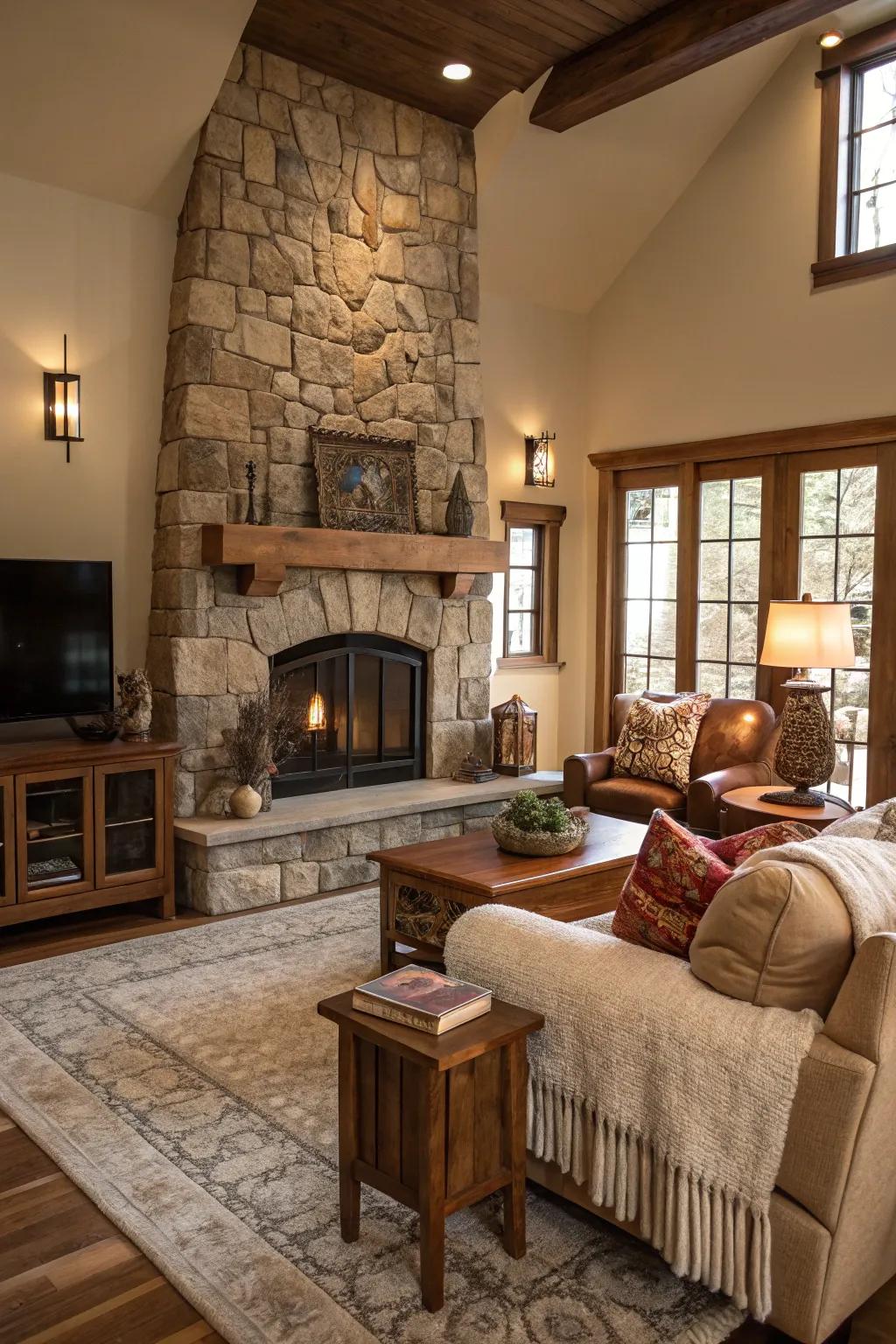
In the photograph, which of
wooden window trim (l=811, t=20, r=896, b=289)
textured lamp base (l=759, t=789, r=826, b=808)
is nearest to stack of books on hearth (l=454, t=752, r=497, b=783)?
textured lamp base (l=759, t=789, r=826, b=808)

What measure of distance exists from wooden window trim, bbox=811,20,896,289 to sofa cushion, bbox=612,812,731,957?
4.27 m

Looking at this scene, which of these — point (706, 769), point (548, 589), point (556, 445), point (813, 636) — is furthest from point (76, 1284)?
point (556, 445)

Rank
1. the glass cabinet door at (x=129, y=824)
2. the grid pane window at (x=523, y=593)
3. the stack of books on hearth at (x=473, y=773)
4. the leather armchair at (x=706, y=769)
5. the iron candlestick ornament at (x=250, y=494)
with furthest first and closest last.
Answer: the grid pane window at (x=523, y=593) → the stack of books on hearth at (x=473, y=773) → the leather armchair at (x=706, y=769) → the iron candlestick ornament at (x=250, y=494) → the glass cabinet door at (x=129, y=824)

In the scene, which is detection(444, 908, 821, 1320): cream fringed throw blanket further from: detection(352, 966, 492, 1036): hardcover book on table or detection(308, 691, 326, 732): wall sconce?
detection(308, 691, 326, 732): wall sconce

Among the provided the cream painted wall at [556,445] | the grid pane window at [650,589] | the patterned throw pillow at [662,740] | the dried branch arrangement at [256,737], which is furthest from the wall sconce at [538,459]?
the dried branch arrangement at [256,737]

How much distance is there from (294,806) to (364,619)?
3.48 feet

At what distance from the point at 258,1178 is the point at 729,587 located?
15.3 ft

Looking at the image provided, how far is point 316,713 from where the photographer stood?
557cm

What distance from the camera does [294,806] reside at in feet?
17.3

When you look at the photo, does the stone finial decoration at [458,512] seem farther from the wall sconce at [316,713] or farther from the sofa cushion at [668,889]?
the sofa cushion at [668,889]

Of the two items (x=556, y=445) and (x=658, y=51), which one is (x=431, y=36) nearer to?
(x=658, y=51)

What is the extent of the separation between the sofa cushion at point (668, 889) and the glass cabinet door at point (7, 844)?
8.93ft

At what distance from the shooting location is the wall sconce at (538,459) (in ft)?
22.3

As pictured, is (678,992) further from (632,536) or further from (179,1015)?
(632,536)
